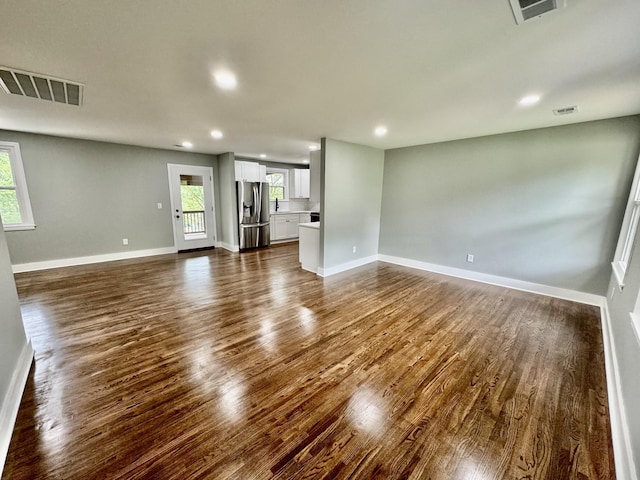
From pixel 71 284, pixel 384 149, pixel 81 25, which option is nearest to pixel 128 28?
pixel 81 25

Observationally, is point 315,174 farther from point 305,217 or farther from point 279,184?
point 279,184

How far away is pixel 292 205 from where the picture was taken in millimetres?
8117

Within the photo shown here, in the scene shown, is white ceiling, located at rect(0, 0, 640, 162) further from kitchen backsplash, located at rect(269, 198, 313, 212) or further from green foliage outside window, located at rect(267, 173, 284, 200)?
kitchen backsplash, located at rect(269, 198, 313, 212)

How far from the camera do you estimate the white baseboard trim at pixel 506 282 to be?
337 cm

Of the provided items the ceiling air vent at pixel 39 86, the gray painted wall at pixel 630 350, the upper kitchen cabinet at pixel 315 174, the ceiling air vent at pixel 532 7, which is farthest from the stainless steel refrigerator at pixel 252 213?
the gray painted wall at pixel 630 350

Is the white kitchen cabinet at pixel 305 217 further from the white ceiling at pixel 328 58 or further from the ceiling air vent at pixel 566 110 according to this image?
the ceiling air vent at pixel 566 110

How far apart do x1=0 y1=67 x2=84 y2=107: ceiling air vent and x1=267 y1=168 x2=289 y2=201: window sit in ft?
17.2

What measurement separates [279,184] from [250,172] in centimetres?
158

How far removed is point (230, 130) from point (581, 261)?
5.24 meters

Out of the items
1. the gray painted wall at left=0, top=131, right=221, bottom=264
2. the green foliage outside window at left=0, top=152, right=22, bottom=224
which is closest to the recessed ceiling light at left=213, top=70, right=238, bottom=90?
the gray painted wall at left=0, top=131, right=221, bottom=264

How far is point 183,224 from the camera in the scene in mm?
5988

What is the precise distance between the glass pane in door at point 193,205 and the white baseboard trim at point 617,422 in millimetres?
6906

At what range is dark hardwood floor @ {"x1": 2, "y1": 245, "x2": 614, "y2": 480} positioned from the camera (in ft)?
4.40

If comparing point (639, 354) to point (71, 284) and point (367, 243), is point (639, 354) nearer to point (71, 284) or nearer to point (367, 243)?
point (367, 243)
